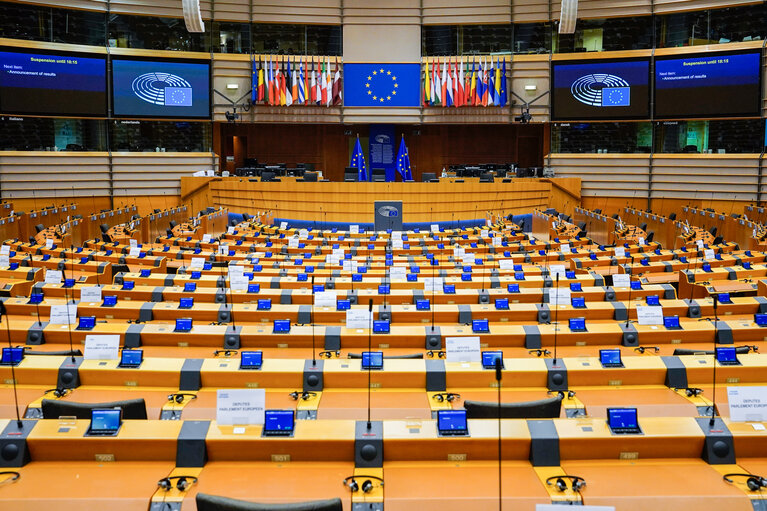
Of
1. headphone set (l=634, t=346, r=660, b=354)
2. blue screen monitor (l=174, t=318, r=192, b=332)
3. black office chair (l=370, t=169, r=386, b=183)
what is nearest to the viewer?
headphone set (l=634, t=346, r=660, b=354)

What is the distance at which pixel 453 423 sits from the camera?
5.54 m

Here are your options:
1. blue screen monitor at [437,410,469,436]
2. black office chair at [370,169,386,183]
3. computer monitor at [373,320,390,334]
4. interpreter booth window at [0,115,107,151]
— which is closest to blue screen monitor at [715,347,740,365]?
blue screen monitor at [437,410,469,436]

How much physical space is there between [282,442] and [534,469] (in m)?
2.04

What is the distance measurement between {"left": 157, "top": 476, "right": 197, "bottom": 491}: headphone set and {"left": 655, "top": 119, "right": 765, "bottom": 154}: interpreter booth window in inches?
1109

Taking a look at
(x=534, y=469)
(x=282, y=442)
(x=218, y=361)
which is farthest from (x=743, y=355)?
(x=218, y=361)

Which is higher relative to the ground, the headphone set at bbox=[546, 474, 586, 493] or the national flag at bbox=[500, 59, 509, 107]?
the national flag at bbox=[500, 59, 509, 107]

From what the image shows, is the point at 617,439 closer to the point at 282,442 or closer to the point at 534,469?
the point at 534,469

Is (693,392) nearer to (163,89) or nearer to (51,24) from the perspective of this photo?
(163,89)

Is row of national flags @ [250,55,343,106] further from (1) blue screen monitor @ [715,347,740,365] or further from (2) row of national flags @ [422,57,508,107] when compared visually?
(1) blue screen monitor @ [715,347,740,365]

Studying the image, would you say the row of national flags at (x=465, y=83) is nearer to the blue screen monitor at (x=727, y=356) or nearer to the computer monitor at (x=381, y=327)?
the computer monitor at (x=381, y=327)

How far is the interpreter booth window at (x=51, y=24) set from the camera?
89.9 ft

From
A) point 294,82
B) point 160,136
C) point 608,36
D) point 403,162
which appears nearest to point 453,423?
point 403,162

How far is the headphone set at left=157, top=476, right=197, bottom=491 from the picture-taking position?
16.6ft

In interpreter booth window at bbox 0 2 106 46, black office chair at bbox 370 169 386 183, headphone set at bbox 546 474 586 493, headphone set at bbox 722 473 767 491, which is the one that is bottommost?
headphone set at bbox 546 474 586 493
